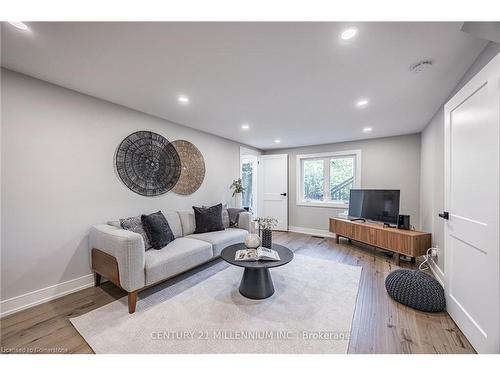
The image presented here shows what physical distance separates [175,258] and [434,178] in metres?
3.59

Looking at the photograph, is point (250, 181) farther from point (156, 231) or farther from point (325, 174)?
point (156, 231)

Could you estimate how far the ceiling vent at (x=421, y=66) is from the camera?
1.62m

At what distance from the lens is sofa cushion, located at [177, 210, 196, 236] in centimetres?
304

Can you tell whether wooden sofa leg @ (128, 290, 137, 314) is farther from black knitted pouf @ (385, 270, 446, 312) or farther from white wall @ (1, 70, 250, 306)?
black knitted pouf @ (385, 270, 446, 312)

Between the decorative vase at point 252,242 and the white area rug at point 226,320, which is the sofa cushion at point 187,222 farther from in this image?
the decorative vase at point 252,242

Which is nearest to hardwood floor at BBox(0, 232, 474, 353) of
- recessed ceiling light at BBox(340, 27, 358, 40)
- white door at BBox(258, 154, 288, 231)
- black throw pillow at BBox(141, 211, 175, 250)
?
black throw pillow at BBox(141, 211, 175, 250)

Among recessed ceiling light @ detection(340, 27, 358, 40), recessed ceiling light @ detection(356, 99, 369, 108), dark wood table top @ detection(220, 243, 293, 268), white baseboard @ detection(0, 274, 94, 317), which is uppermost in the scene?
recessed ceiling light @ detection(356, 99, 369, 108)

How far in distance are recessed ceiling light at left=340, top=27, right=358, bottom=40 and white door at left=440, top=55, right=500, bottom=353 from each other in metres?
0.86

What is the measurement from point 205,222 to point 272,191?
267 cm

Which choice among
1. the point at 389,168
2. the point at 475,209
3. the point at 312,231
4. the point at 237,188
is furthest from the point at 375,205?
the point at 237,188

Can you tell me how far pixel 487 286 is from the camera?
1296 millimetres
